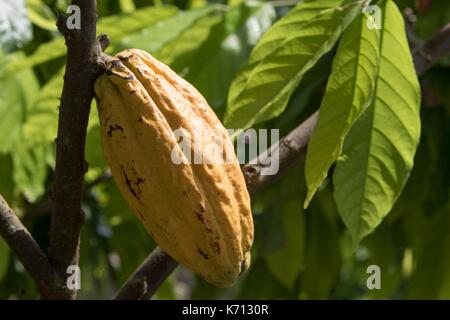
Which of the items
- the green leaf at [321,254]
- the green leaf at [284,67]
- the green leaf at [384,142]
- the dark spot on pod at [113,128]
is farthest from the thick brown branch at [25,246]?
the green leaf at [321,254]

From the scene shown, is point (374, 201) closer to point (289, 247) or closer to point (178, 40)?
point (178, 40)

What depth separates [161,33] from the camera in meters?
1.66

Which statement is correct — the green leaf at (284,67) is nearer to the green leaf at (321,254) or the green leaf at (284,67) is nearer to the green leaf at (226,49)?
the green leaf at (226,49)

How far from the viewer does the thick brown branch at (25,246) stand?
112 cm

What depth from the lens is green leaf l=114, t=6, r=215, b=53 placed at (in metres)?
1.63

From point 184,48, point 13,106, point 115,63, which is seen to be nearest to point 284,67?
point 115,63

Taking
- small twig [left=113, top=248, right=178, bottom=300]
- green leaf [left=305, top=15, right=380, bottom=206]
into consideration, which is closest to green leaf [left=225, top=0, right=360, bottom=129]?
green leaf [left=305, top=15, right=380, bottom=206]

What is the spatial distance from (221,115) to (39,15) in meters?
0.44

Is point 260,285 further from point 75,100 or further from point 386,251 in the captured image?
point 75,100

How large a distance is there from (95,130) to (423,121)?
26.3 inches

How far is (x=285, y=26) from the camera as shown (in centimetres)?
136

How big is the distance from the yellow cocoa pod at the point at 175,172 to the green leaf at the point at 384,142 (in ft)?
0.94

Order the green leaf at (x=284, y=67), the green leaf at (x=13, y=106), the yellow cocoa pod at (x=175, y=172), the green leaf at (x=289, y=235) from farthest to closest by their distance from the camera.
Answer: the green leaf at (x=289, y=235), the green leaf at (x=13, y=106), the green leaf at (x=284, y=67), the yellow cocoa pod at (x=175, y=172)

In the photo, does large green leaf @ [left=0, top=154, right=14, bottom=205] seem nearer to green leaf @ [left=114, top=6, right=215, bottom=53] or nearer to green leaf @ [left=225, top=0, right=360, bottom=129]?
green leaf @ [left=114, top=6, right=215, bottom=53]
